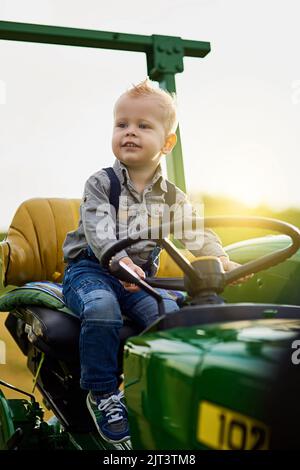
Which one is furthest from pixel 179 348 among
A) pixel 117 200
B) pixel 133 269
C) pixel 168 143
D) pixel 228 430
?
pixel 168 143

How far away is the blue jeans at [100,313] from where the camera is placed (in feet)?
4.78

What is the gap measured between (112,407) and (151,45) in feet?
5.56

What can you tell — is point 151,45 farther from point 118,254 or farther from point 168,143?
point 118,254

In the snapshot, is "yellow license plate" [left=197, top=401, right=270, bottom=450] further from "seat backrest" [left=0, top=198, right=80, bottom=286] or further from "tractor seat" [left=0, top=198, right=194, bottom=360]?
"seat backrest" [left=0, top=198, right=80, bottom=286]

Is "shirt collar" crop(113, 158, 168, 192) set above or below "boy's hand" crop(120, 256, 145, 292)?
above

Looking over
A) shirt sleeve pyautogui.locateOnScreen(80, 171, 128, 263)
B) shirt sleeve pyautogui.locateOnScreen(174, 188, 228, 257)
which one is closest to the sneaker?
shirt sleeve pyautogui.locateOnScreen(80, 171, 128, 263)

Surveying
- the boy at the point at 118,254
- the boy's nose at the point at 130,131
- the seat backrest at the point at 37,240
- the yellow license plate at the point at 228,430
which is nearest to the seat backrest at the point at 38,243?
the seat backrest at the point at 37,240

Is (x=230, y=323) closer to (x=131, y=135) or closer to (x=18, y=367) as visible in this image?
(x=131, y=135)

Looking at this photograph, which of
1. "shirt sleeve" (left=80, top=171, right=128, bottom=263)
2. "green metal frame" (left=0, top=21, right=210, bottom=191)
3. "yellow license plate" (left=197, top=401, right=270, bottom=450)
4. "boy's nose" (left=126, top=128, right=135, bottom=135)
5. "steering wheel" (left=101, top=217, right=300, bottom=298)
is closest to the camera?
"yellow license plate" (left=197, top=401, right=270, bottom=450)

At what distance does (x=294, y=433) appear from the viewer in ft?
2.61

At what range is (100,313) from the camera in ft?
4.88

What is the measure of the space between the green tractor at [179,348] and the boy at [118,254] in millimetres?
75

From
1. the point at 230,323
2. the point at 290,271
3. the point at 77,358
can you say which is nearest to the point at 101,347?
the point at 77,358

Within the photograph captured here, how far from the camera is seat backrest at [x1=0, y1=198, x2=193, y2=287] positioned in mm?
2008
